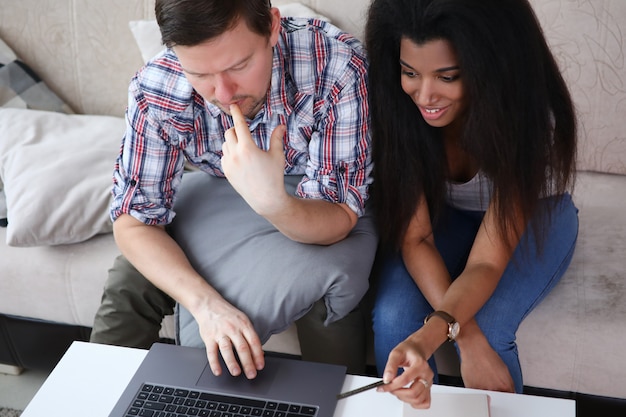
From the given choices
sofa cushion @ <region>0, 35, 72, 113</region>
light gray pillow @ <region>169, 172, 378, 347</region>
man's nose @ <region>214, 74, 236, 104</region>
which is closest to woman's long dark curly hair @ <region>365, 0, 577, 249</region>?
light gray pillow @ <region>169, 172, 378, 347</region>

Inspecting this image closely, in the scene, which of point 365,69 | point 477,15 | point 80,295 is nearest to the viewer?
point 477,15

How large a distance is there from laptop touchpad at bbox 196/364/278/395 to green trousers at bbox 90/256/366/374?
30cm

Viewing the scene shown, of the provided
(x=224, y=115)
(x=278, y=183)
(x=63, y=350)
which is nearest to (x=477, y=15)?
(x=278, y=183)

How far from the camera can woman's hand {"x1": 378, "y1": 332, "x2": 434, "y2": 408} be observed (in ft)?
3.26

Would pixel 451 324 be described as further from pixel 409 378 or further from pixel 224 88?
pixel 224 88

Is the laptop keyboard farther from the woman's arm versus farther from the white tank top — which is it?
the white tank top

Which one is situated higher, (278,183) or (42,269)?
(278,183)

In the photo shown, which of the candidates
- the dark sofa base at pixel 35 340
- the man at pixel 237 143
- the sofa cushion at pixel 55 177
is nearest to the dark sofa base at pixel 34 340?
the dark sofa base at pixel 35 340

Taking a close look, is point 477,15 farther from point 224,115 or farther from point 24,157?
point 24,157

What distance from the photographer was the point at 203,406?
1.04 m

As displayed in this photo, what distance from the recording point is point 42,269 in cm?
162

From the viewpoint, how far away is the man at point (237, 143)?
45.5 inches

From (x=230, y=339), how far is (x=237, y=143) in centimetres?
30

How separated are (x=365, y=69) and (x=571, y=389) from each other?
715mm
